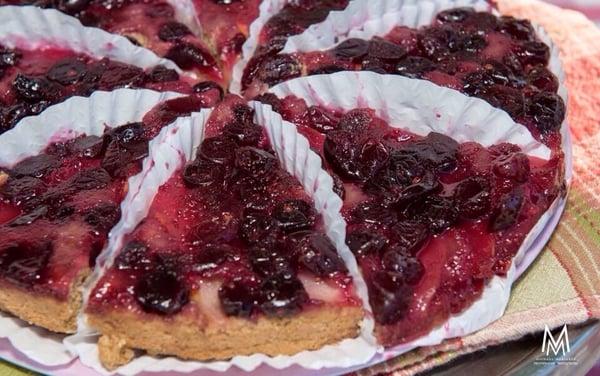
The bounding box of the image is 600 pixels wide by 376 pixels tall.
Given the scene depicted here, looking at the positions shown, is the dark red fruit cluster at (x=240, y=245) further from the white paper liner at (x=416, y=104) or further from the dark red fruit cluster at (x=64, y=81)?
the dark red fruit cluster at (x=64, y=81)

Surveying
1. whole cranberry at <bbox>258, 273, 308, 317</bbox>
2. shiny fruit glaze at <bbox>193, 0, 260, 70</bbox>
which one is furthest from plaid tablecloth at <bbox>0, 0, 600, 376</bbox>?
shiny fruit glaze at <bbox>193, 0, 260, 70</bbox>

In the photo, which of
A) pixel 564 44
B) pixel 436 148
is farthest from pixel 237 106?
pixel 564 44

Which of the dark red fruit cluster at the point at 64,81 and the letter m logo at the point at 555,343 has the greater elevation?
the dark red fruit cluster at the point at 64,81

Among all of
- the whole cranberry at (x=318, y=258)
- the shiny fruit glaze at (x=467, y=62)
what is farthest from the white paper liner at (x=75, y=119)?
the whole cranberry at (x=318, y=258)

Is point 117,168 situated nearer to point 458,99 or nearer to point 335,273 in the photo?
point 335,273

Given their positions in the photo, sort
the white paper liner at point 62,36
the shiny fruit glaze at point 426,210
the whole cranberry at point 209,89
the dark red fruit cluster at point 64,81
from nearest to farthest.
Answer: the shiny fruit glaze at point 426,210 < the dark red fruit cluster at point 64,81 < the whole cranberry at point 209,89 < the white paper liner at point 62,36

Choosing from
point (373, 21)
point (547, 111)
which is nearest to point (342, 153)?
point (547, 111)

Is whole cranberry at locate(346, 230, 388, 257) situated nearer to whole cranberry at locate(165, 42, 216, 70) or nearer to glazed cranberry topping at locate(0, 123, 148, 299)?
glazed cranberry topping at locate(0, 123, 148, 299)

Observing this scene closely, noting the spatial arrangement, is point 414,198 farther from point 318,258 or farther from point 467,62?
point 467,62
